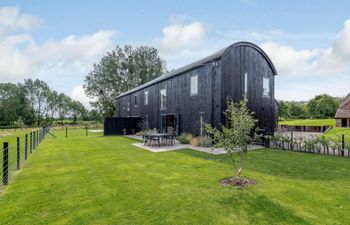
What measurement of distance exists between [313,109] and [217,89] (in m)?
45.5

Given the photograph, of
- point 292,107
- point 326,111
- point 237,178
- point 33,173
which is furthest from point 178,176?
point 292,107

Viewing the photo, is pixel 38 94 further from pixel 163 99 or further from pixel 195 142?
pixel 195 142

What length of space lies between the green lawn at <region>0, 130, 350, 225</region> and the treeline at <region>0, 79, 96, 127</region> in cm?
4811

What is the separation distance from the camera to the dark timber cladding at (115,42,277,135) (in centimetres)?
1230

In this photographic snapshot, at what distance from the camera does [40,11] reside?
12000mm

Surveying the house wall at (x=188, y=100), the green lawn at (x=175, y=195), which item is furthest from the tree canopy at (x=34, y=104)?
the green lawn at (x=175, y=195)

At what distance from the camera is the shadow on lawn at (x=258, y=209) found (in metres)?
3.40

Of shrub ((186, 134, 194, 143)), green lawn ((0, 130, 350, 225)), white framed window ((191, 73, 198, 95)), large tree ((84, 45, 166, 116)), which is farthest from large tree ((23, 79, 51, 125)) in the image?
green lawn ((0, 130, 350, 225))

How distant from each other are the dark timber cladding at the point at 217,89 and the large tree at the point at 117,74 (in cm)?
2361

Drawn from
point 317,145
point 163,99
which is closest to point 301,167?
point 317,145

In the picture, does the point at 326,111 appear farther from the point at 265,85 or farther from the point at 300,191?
the point at 300,191

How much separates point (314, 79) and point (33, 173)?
33220 mm

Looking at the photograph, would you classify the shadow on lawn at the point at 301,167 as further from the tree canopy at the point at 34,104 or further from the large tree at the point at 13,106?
the large tree at the point at 13,106

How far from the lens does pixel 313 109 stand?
4741cm
